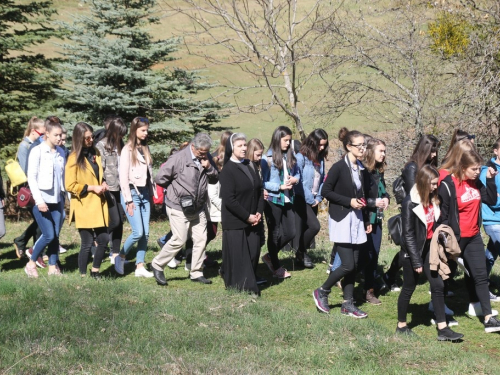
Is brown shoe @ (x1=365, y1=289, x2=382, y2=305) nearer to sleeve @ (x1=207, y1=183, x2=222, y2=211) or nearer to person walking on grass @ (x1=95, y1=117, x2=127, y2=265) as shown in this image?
sleeve @ (x1=207, y1=183, x2=222, y2=211)

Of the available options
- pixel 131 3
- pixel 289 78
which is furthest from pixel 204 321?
pixel 131 3

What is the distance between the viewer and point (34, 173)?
909cm

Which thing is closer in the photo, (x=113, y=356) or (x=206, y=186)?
(x=113, y=356)

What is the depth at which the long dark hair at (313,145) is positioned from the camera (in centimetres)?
1015

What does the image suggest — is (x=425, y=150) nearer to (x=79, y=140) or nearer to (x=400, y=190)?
(x=400, y=190)

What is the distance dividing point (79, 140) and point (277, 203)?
2.91 meters

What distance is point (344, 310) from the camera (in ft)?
26.6

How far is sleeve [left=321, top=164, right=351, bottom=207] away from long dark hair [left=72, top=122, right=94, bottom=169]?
3303 mm

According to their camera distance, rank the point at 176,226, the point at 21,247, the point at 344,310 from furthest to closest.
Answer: the point at 21,247 → the point at 176,226 → the point at 344,310

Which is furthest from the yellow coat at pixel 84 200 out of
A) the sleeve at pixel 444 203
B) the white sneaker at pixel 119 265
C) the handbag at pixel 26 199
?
the sleeve at pixel 444 203

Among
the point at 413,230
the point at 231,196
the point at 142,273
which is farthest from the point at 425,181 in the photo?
the point at 142,273

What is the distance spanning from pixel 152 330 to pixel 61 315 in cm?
97

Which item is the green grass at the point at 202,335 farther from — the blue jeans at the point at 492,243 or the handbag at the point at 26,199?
the handbag at the point at 26,199

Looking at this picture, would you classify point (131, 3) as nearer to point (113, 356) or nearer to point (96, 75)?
point (96, 75)
